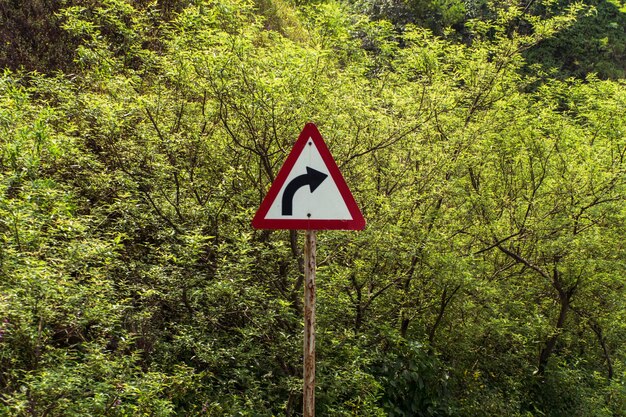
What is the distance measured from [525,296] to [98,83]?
20.8ft

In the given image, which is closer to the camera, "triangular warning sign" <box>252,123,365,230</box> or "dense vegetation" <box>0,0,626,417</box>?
"triangular warning sign" <box>252,123,365,230</box>

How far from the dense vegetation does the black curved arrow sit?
143 cm

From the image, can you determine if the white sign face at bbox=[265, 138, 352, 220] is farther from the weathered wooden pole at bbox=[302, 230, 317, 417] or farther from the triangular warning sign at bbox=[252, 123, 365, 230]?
the weathered wooden pole at bbox=[302, 230, 317, 417]

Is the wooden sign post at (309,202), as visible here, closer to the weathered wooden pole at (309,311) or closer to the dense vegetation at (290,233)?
the weathered wooden pole at (309,311)

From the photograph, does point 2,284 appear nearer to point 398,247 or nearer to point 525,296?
point 398,247

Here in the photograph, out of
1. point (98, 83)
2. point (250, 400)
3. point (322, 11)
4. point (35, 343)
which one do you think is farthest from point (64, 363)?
point (322, 11)

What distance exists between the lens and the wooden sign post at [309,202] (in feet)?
10.7

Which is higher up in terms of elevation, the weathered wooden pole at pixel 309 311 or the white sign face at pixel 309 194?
the white sign face at pixel 309 194

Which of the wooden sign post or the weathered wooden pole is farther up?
the wooden sign post

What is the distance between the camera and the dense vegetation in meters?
3.99

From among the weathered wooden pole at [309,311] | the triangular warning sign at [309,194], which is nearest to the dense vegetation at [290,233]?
the weathered wooden pole at [309,311]

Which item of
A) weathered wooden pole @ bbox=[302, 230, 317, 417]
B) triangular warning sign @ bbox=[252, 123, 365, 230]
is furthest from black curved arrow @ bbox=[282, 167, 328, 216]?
weathered wooden pole @ bbox=[302, 230, 317, 417]

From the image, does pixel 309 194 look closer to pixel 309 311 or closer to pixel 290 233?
pixel 309 311

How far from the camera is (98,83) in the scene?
21.9 feet
